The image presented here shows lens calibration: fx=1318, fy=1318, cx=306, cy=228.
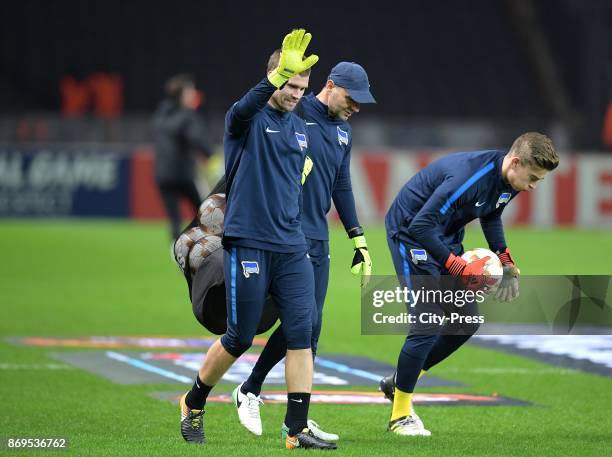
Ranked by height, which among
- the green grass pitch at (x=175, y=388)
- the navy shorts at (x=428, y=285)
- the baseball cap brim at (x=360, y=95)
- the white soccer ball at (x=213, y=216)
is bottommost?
the green grass pitch at (x=175, y=388)

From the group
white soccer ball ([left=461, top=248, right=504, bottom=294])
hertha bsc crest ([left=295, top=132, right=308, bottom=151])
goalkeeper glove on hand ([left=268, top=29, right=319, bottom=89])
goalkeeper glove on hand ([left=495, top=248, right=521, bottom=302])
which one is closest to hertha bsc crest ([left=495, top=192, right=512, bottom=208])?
white soccer ball ([left=461, top=248, right=504, bottom=294])

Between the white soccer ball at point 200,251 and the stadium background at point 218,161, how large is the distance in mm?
1002

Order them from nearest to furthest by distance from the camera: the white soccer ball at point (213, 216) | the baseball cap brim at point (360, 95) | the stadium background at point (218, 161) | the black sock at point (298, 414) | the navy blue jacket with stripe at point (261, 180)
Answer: the navy blue jacket with stripe at point (261, 180) → the black sock at point (298, 414) → the white soccer ball at point (213, 216) → the baseball cap brim at point (360, 95) → the stadium background at point (218, 161)

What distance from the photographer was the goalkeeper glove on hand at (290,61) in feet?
22.5

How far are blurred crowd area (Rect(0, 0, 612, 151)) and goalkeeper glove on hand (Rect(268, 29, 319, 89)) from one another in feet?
74.4

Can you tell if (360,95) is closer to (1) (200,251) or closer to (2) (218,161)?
(1) (200,251)

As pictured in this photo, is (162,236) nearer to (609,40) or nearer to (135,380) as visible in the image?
(609,40)

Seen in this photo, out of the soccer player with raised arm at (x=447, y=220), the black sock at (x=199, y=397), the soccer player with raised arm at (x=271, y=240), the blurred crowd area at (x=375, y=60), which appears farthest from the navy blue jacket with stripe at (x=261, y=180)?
the blurred crowd area at (x=375, y=60)

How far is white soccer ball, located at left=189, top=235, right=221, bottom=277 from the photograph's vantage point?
7711mm

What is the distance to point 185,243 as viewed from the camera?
7.80 meters

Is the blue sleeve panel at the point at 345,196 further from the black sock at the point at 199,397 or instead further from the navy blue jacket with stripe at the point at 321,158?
the black sock at the point at 199,397

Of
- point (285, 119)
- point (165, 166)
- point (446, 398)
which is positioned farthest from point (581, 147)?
point (285, 119)

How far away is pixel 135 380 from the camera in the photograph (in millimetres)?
9969

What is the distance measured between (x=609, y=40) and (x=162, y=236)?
38.9 feet
